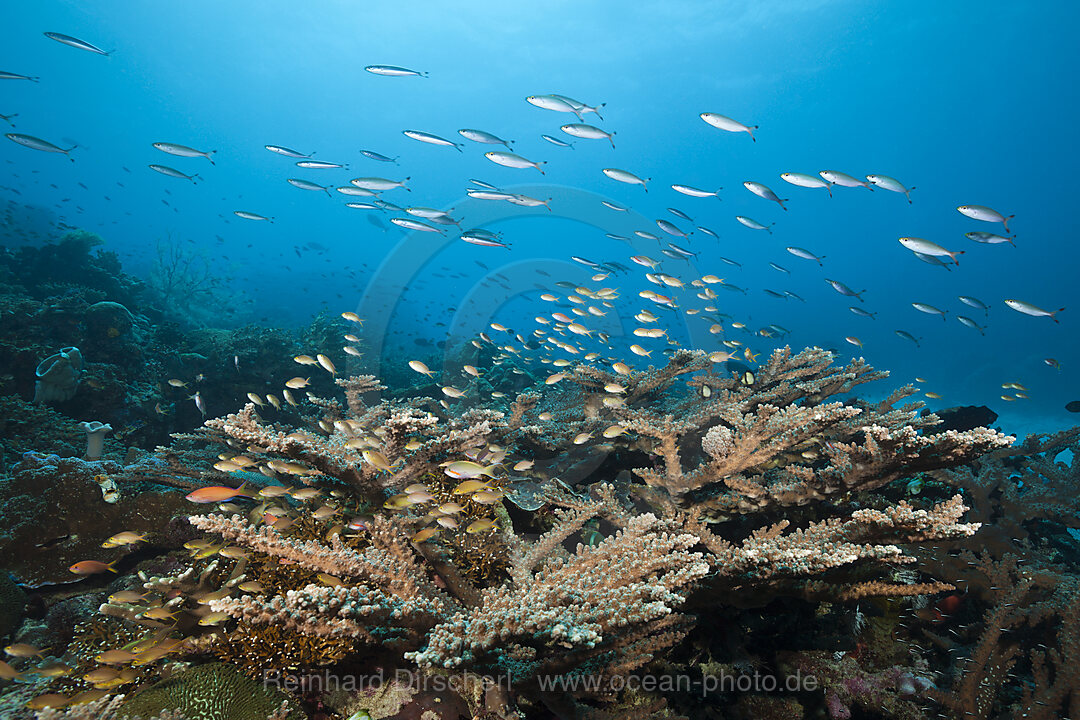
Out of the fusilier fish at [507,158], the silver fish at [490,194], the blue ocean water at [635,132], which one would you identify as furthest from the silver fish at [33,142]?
the blue ocean water at [635,132]

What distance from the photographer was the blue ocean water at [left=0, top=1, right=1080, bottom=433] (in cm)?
3884

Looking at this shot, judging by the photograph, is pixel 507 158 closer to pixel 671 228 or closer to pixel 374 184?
pixel 374 184

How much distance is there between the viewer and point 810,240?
86.9 metres

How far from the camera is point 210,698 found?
7.34 feet

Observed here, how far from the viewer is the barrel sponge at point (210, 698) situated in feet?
7.19

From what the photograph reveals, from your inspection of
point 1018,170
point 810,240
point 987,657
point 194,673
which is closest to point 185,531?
point 194,673

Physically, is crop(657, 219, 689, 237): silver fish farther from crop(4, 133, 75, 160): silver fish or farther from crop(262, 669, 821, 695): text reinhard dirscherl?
crop(4, 133, 75, 160): silver fish

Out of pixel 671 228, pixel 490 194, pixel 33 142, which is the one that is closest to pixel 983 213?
pixel 671 228

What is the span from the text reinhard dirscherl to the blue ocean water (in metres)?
8.87

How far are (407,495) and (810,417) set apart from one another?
3.46m

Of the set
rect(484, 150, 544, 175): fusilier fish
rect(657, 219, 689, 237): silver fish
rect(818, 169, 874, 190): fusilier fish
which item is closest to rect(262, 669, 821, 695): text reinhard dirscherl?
rect(484, 150, 544, 175): fusilier fish

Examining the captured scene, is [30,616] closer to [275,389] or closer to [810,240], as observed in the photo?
[275,389]

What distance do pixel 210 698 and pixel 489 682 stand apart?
160 cm

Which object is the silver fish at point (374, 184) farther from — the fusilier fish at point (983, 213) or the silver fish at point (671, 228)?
the fusilier fish at point (983, 213)
